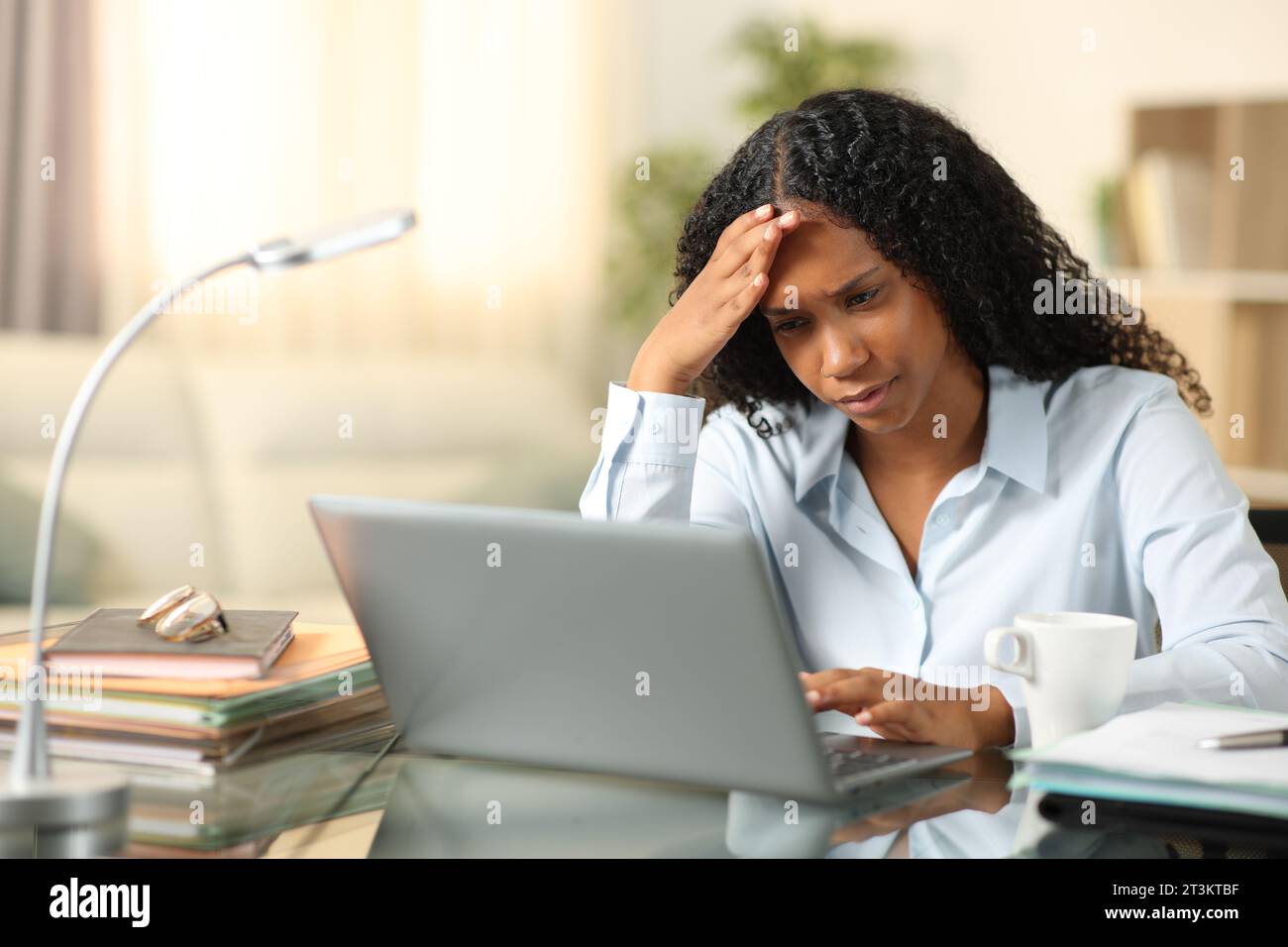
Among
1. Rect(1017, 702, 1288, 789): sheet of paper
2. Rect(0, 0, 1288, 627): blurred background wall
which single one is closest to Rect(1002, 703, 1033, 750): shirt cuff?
Rect(1017, 702, 1288, 789): sheet of paper

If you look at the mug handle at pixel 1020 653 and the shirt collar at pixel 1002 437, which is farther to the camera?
the shirt collar at pixel 1002 437

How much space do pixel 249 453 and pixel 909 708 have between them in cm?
222

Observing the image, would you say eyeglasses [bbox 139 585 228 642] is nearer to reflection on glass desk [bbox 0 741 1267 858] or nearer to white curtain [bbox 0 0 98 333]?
reflection on glass desk [bbox 0 741 1267 858]

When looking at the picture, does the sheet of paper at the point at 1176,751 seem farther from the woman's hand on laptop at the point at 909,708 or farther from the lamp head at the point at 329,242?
the lamp head at the point at 329,242

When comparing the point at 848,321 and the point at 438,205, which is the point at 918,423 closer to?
the point at 848,321

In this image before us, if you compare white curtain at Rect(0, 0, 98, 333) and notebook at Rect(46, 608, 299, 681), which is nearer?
notebook at Rect(46, 608, 299, 681)

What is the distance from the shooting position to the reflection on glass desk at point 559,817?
791 millimetres

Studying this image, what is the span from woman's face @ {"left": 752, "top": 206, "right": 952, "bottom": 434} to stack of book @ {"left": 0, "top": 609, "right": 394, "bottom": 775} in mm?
556

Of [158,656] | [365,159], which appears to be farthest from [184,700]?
[365,159]

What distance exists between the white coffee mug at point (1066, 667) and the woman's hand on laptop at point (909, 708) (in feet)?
0.22

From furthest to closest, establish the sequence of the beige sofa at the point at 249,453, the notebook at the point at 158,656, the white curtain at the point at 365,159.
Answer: the white curtain at the point at 365,159
the beige sofa at the point at 249,453
the notebook at the point at 158,656

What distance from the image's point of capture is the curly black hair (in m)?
1.38

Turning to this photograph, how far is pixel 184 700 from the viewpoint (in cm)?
96

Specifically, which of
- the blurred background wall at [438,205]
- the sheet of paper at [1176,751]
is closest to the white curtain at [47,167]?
the blurred background wall at [438,205]
